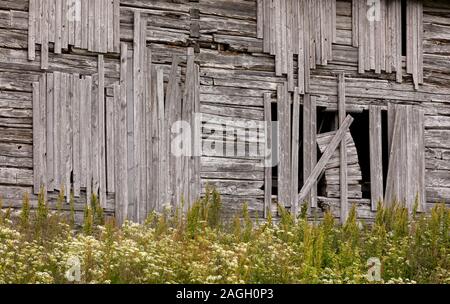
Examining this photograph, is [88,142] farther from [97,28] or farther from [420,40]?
[420,40]

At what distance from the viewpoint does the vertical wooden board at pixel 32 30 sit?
1562cm

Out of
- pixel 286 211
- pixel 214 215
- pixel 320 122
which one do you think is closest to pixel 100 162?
pixel 214 215

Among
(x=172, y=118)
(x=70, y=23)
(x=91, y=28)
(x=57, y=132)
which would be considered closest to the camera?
(x=57, y=132)

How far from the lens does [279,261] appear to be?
40.3 ft

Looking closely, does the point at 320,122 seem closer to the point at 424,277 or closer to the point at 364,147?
the point at 364,147

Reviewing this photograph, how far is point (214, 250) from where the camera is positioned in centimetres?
1248

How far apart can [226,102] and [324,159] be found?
1.76m

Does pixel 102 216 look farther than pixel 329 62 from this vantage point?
No

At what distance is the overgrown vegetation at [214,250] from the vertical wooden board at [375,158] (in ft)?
6.00

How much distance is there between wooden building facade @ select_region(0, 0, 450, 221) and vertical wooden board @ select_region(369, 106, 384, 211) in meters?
0.02

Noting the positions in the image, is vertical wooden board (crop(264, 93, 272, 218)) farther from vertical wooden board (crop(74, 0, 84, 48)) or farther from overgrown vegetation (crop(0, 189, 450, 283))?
vertical wooden board (crop(74, 0, 84, 48))

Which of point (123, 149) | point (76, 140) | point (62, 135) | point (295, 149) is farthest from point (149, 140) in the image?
point (295, 149)

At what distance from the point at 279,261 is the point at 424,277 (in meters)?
1.93

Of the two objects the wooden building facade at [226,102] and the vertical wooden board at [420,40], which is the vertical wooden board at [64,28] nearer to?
the wooden building facade at [226,102]
